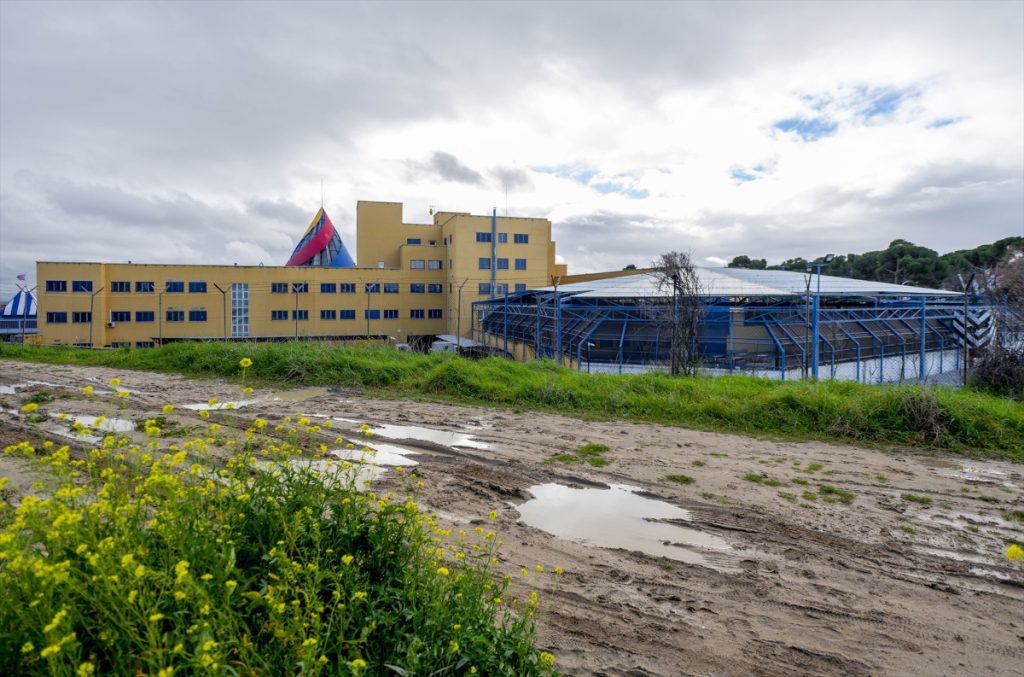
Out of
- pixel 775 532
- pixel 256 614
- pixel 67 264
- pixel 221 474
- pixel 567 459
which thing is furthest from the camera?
pixel 67 264

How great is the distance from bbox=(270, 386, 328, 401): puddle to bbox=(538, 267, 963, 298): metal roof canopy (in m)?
10.3

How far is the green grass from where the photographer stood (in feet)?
29.1

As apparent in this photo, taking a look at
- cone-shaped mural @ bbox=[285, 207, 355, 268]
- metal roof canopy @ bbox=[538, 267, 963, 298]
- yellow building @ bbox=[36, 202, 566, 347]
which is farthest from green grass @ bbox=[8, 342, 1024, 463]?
cone-shaped mural @ bbox=[285, 207, 355, 268]

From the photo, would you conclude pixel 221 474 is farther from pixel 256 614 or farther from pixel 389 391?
pixel 389 391

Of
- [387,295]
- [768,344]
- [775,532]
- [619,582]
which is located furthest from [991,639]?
[387,295]

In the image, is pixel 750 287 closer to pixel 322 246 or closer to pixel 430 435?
pixel 430 435

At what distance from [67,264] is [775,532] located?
46.6 metres

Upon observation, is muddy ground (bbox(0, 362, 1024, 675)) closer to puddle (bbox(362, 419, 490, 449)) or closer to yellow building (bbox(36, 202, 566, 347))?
puddle (bbox(362, 419, 490, 449))

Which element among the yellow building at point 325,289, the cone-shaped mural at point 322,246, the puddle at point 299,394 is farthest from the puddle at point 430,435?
the cone-shaped mural at point 322,246

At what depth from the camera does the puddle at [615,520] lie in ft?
17.0

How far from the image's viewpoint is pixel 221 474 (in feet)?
11.1

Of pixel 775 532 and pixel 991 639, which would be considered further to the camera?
pixel 775 532

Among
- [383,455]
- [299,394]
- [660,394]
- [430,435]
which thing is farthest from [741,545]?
[299,394]

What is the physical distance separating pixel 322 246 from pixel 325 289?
1390 centimetres
